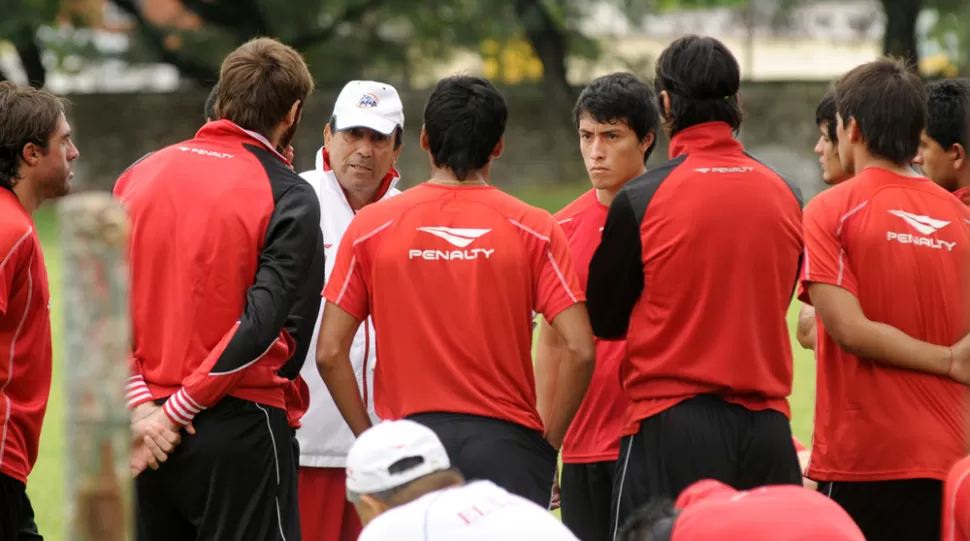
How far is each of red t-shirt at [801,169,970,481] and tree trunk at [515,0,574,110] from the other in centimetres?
2569

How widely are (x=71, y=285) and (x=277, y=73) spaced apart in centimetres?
256

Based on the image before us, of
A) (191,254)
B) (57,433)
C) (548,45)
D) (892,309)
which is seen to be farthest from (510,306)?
(548,45)

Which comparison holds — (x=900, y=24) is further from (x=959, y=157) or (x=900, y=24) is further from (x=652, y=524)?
(x=652, y=524)

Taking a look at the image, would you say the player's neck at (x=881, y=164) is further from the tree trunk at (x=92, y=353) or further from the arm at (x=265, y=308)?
the tree trunk at (x=92, y=353)

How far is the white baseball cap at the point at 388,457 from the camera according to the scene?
10.8 feet

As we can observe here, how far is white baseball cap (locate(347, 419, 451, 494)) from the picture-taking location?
3307mm

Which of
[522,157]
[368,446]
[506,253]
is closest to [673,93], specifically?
[506,253]

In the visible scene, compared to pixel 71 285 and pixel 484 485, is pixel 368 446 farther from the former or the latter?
pixel 71 285

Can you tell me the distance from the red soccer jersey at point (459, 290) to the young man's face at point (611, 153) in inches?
31.3

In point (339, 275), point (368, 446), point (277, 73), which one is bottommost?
point (368, 446)

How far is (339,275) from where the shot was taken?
433 centimetres

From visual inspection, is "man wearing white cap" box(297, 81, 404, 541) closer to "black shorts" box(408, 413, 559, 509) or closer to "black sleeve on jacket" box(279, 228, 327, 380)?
"black sleeve on jacket" box(279, 228, 327, 380)

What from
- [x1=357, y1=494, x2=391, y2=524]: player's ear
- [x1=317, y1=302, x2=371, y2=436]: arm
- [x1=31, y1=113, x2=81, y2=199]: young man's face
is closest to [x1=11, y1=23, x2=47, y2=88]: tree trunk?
[x1=31, y1=113, x2=81, y2=199]: young man's face

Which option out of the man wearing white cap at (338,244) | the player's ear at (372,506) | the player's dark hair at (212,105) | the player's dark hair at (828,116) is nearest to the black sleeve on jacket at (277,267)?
the player's dark hair at (212,105)
